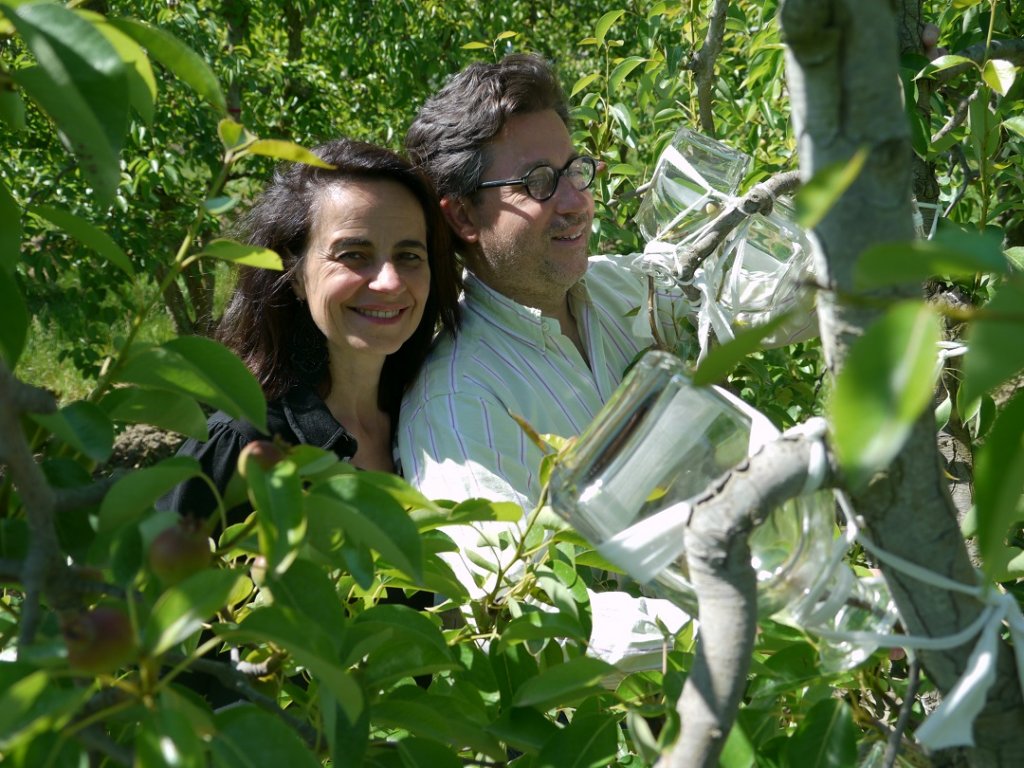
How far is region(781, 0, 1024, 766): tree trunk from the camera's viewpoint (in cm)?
47

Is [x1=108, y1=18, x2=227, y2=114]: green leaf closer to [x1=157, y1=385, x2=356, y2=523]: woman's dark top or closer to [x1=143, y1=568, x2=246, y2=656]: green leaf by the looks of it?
[x1=143, y1=568, x2=246, y2=656]: green leaf

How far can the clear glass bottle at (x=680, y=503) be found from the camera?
2.08ft

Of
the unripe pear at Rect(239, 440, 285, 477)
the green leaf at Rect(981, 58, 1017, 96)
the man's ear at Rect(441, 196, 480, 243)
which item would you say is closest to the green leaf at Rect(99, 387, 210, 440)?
the unripe pear at Rect(239, 440, 285, 477)

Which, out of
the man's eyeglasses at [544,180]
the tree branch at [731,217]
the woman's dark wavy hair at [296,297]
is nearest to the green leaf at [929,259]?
the tree branch at [731,217]

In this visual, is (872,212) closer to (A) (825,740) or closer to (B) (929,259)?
(B) (929,259)

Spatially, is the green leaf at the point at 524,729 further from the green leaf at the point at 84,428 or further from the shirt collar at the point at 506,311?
the shirt collar at the point at 506,311

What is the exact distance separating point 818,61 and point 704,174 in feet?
3.56

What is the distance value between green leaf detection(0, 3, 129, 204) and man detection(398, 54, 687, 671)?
1170 mm

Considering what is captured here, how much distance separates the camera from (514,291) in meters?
2.13

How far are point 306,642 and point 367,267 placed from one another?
1.35 metres

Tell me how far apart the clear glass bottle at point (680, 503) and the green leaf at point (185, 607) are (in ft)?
0.72

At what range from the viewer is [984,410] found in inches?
48.7

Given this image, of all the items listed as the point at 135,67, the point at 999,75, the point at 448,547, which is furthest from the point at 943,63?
the point at 135,67

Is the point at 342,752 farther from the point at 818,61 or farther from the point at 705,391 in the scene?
the point at 818,61
